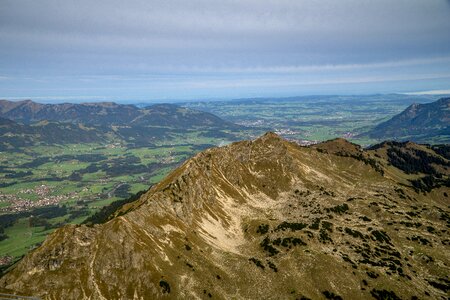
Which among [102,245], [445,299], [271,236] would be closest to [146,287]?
[102,245]

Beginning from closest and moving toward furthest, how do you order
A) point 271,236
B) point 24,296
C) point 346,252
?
point 24,296 < point 346,252 < point 271,236

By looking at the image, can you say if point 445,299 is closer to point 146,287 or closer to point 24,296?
point 146,287

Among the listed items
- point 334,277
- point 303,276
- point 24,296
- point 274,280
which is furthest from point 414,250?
point 24,296

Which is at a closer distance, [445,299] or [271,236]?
[445,299]

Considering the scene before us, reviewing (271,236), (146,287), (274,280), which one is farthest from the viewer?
(271,236)

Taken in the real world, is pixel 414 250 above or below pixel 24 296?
below

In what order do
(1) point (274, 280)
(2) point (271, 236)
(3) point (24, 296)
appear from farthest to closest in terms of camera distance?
(2) point (271, 236), (1) point (274, 280), (3) point (24, 296)

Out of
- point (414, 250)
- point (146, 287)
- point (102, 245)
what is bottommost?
point (414, 250)

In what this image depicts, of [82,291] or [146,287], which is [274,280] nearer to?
[146,287]

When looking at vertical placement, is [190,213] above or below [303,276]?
above
